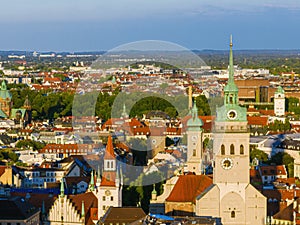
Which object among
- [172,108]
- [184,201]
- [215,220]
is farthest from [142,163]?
[172,108]

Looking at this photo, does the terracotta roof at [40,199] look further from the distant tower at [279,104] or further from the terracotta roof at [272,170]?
the distant tower at [279,104]

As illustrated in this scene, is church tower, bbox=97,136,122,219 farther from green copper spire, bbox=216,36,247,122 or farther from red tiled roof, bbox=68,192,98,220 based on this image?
green copper spire, bbox=216,36,247,122

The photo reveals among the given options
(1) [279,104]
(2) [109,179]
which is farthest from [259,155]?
(1) [279,104]

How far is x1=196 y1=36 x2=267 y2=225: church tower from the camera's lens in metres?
36.0

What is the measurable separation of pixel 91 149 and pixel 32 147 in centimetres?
800

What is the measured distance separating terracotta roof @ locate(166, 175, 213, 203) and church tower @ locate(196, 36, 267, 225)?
2.07m

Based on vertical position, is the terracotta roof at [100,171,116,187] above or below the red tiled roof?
above

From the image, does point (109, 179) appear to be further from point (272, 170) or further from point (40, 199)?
point (272, 170)

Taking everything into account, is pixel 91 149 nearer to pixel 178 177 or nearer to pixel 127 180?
pixel 127 180

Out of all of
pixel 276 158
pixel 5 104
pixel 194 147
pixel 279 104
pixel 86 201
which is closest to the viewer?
pixel 86 201

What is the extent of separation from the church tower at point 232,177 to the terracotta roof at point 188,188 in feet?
6.79

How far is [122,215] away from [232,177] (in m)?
3.73

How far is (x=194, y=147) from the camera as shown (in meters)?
48.2

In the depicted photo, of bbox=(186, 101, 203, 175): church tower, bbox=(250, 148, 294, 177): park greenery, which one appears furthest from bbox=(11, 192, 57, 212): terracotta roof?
bbox=(250, 148, 294, 177): park greenery
